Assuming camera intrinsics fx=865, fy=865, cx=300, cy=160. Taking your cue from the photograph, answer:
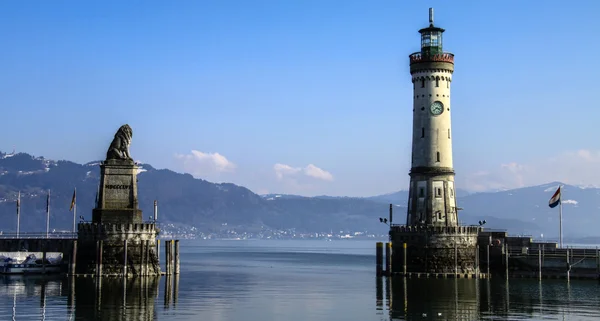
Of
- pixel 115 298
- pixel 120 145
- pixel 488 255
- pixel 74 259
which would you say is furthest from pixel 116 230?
pixel 488 255

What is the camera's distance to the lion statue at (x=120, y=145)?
3912 inches

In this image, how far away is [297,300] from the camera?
82625 millimetres

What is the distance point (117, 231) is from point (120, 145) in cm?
1034

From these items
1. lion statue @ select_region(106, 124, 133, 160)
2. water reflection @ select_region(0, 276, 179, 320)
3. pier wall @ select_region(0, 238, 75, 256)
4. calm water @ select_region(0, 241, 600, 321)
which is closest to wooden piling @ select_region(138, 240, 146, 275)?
water reflection @ select_region(0, 276, 179, 320)

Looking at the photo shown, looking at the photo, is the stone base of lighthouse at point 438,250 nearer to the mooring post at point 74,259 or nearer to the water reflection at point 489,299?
the water reflection at point 489,299

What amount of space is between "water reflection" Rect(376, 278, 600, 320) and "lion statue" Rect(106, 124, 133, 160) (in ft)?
108

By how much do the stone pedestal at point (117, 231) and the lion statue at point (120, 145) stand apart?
0.98 m

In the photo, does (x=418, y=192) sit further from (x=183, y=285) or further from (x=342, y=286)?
(x=183, y=285)

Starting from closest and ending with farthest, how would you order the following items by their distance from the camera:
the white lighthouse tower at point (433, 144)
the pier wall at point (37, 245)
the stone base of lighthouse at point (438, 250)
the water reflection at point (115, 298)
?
the water reflection at point (115, 298)
the pier wall at point (37, 245)
the stone base of lighthouse at point (438, 250)
the white lighthouse tower at point (433, 144)

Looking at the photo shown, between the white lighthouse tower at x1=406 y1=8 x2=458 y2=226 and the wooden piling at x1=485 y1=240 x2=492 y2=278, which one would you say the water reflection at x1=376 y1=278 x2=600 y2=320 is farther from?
the white lighthouse tower at x1=406 y1=8 x2=458 y2=226

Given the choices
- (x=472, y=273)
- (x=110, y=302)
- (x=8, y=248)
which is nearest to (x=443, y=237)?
(x=472, y=273)

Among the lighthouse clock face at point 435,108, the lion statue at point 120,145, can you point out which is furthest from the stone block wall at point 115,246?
the lighthouse clock face at point 435,108

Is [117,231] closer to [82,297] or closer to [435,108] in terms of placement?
[82,297]

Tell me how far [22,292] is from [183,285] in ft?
62.6
